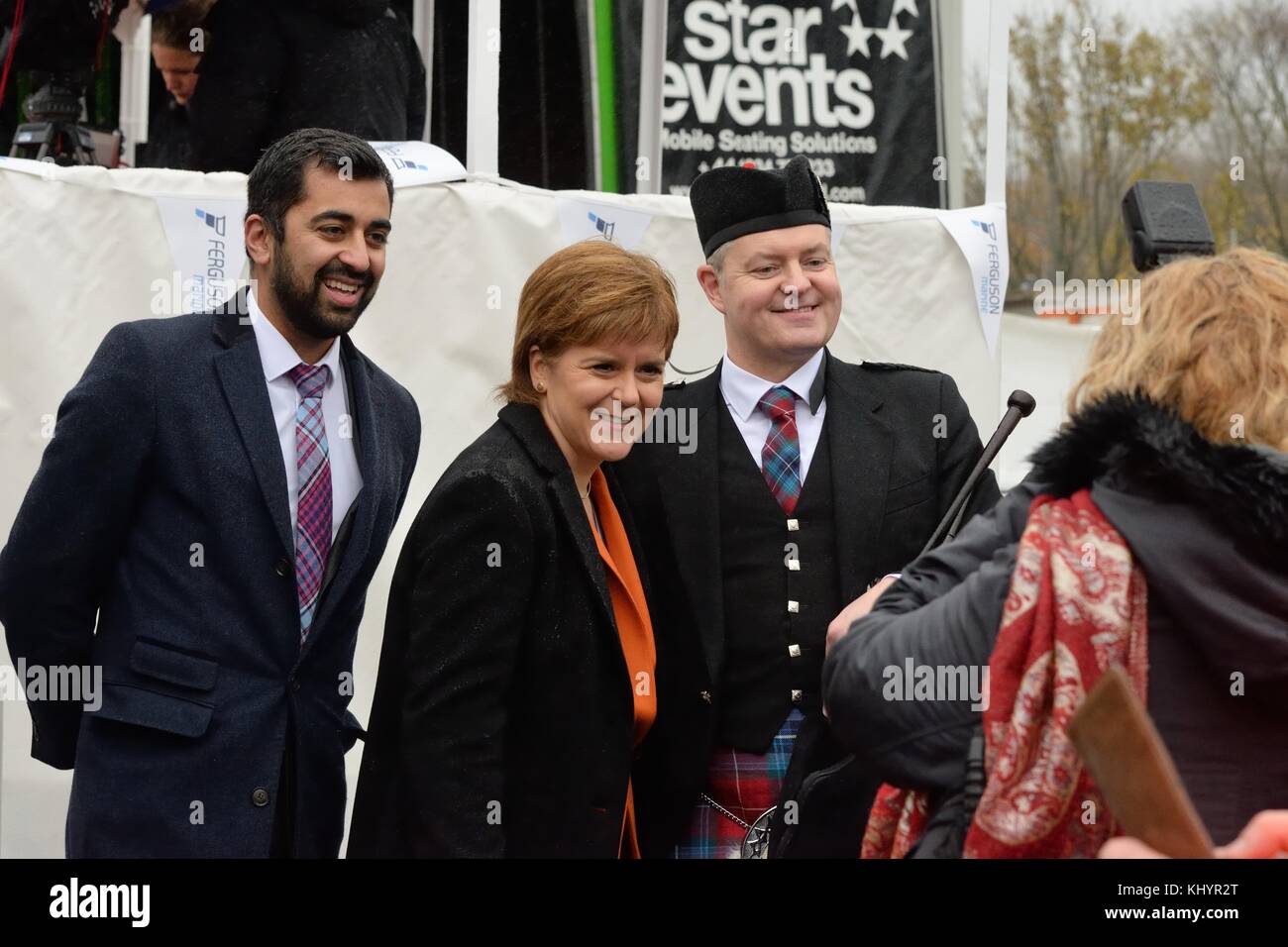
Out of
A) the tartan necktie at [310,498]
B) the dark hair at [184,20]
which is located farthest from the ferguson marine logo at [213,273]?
the tartan necktie at [310,498]

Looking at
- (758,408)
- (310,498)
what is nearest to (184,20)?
(310,498)

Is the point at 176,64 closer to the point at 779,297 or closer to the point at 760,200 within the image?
the point at 760,200

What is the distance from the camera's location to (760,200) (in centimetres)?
311

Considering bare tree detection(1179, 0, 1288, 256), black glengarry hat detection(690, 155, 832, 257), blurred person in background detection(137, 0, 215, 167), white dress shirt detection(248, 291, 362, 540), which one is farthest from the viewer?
bare tree detection(1179, 0, 1288, 256)

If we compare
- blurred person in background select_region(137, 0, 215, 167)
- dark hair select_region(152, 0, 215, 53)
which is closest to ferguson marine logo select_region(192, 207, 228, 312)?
blurred person in background select_region(137, 0, 215, 167)

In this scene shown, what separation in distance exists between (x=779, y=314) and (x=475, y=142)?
1887 mm

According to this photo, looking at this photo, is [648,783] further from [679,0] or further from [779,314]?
[679,0]

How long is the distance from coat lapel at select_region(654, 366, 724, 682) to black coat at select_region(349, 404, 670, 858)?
29cm

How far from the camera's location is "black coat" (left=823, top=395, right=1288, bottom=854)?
1.83m

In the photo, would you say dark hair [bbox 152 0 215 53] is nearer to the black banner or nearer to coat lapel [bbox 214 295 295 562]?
the black banner

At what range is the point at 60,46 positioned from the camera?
15.0 ft

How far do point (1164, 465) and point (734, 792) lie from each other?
1.16m

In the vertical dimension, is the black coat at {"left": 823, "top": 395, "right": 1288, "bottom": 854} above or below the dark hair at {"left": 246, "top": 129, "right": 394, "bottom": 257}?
below

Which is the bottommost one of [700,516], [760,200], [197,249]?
[700,516]
